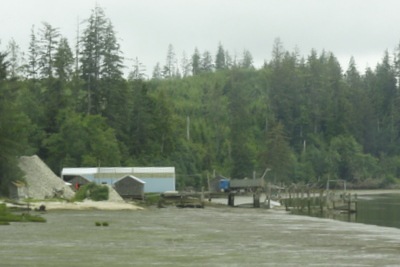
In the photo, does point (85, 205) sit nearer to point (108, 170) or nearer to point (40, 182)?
point (40, 182)

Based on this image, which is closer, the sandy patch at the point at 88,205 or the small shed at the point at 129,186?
the sandy patch at the point at 88,205

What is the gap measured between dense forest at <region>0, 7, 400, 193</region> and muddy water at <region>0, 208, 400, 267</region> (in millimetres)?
29611

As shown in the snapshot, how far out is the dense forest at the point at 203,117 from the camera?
326 ft

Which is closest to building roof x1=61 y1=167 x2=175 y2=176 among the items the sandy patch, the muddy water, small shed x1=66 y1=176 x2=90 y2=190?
small shed x1=66 y1=176 x2=90 y2=190

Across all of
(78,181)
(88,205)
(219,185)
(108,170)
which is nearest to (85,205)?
(88,205)

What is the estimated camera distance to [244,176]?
5261 inches

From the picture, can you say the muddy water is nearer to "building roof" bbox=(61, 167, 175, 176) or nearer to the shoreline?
the shoreline

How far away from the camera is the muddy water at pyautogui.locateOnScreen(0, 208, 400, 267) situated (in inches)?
1187

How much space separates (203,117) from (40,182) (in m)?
78.1

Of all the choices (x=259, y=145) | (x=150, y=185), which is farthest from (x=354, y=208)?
(x=259, y=145)

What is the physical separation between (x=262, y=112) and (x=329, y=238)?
12161 cm

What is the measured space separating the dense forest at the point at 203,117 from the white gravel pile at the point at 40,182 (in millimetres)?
2324

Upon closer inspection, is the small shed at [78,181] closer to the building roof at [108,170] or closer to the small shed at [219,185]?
the building roof at [108,170]

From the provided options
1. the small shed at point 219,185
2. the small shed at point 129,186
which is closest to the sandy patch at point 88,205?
the small shed at point 129,186
